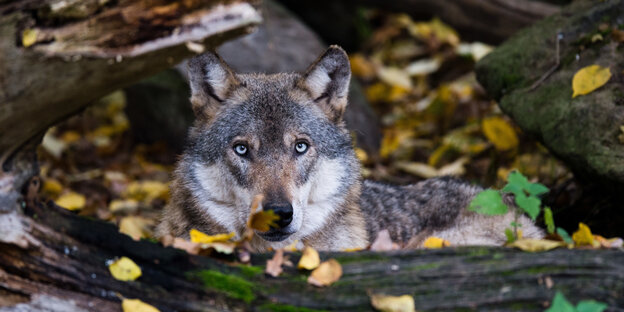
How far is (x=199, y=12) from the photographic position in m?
3.23

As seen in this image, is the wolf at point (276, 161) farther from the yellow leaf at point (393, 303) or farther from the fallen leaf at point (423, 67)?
the fallen leaf at point (423, 67)

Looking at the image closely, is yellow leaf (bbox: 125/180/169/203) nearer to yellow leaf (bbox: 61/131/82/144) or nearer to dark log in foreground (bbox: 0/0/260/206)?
yellow leaf (bbox: 61/131/82/144)

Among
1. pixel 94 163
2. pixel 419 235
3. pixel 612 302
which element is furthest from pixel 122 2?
pixel 94 163

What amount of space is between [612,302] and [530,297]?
1.32 feet

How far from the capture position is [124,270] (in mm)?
3354

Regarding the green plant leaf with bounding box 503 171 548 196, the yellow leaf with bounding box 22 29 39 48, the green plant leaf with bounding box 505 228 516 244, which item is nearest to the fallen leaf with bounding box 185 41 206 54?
the yellow leaf with bounding box 22 29 39 48

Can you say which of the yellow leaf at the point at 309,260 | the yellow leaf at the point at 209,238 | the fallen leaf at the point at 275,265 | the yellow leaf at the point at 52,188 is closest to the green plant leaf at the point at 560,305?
the yellow leaf at the point at 309,260

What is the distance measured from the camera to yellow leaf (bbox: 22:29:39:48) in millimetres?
3047

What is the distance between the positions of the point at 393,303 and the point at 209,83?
249 cm

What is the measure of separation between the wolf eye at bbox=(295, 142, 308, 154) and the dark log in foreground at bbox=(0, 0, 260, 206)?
1.54 m

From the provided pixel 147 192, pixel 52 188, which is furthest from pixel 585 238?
pixel 52 188

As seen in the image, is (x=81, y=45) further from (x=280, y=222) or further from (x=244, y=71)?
(x=244, y=71)

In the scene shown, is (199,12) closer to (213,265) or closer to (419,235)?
(213,265)

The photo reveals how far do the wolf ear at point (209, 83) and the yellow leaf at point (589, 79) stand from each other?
2784 millimetres
